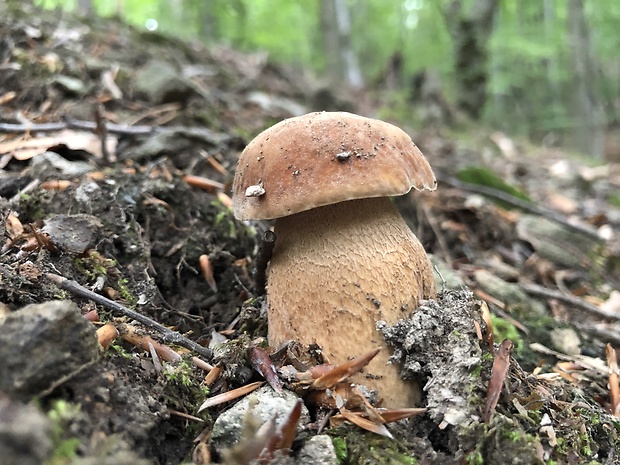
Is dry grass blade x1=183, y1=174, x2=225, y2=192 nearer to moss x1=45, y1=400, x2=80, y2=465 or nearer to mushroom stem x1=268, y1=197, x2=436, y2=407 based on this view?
mushroom stem x1=268, y1=197, x2=436, y2=407

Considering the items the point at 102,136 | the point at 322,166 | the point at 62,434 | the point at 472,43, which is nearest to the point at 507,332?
the point at 322,166

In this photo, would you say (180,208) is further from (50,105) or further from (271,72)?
(271,72)

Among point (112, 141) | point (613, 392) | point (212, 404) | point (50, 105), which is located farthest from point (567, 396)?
point (50, 105)

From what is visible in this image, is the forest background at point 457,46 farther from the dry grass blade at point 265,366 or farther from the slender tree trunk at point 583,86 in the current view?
the dry grass blade at point 265,366

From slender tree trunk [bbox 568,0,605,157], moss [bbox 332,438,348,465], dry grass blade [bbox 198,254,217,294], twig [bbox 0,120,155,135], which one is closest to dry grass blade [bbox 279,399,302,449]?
moss [bbox 332,438,348,465]

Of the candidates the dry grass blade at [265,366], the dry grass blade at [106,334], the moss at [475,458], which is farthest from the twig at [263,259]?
the moss at [475,458]

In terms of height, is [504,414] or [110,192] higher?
[110,192]
